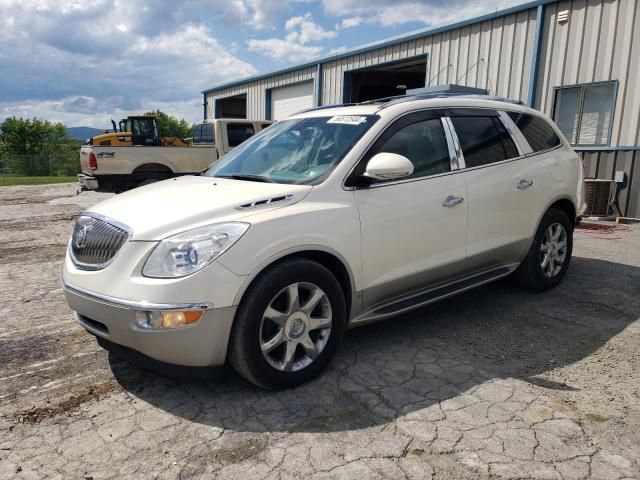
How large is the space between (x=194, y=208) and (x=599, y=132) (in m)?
10.4

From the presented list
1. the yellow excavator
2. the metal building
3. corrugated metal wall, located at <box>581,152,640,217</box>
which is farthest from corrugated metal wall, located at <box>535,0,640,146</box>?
the yellow excavator

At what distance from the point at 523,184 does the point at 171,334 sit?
331cm

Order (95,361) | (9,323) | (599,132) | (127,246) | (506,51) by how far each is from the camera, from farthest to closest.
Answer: (506,51)
(599,132)
(9,323)
(95,361)
(127,246)

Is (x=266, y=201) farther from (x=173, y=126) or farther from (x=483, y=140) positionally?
(x=173, y=126)

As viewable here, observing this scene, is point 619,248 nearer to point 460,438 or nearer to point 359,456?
point 460,438

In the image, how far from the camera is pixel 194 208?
3.01 m

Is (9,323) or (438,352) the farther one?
(9,323)

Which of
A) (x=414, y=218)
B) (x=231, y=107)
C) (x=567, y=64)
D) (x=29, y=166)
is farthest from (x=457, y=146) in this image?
(x=29, y=166)

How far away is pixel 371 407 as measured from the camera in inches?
115

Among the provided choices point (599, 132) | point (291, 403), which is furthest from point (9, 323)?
point (599, 132)

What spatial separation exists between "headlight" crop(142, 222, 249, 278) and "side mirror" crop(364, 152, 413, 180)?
1.03 meters

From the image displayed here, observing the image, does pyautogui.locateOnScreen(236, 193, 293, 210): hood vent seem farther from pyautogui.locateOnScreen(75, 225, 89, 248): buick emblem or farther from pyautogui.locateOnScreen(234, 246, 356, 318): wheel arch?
Answer: pyautogui.locateOnScreen(75, 225, 89, 248): buick emblem

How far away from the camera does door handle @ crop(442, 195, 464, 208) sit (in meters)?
3.80

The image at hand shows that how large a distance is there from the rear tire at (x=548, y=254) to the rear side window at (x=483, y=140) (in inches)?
33.9
